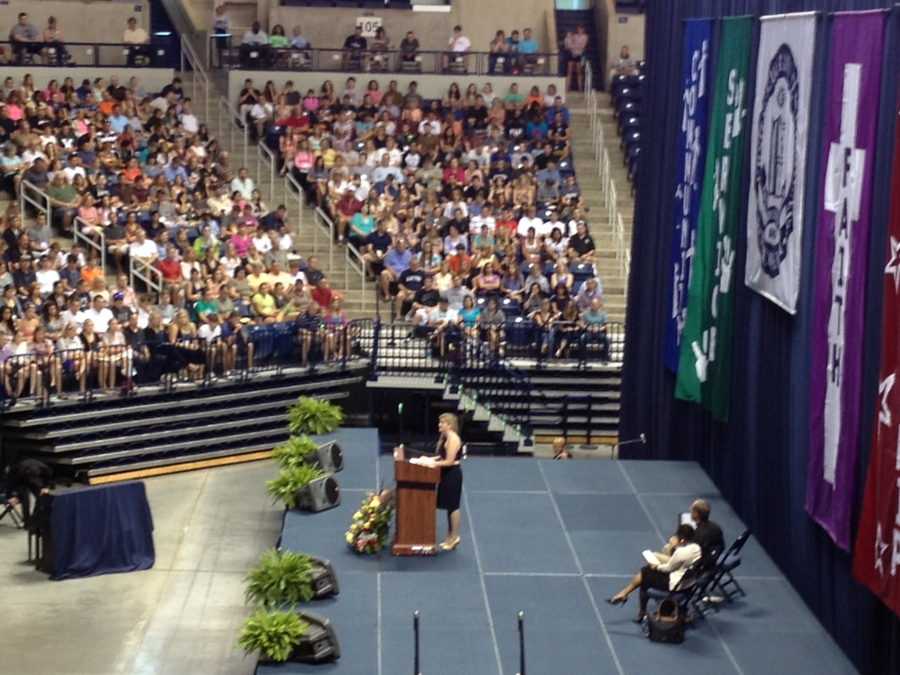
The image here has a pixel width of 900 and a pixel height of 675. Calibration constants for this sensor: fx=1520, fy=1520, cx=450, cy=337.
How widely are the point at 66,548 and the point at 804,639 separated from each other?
690 cm

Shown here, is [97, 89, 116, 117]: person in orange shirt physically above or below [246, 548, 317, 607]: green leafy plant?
above

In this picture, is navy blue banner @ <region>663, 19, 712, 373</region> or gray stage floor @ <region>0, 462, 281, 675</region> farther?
navy blue banner @ <region>663, 19, 712, 373</region>

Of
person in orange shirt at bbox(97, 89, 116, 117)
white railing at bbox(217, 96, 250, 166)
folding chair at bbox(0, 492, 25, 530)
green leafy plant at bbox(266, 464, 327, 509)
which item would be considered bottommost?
folding chair at bbox(0, 492, 25, 530)

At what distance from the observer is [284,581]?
37.7 feet

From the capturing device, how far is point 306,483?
14.0m

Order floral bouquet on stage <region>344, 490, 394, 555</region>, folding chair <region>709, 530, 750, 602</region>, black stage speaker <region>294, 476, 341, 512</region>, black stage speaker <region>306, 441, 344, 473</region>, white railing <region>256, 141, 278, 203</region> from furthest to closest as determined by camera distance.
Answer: white railing <region>256, 141, 278, 203</region> → black stage speaker <region>306, 441, 344, 473</region> → black stage speaker <region>294, 476, 341, 512</region> → floral bouquet on stage <region>344, 490, 394, 555</region> → folding chair <region>709, 530, 750, 602</region>

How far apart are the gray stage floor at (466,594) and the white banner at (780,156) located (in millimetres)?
2436

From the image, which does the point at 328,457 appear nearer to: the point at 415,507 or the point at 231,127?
the point at 415,507

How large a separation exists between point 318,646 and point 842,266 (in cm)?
449

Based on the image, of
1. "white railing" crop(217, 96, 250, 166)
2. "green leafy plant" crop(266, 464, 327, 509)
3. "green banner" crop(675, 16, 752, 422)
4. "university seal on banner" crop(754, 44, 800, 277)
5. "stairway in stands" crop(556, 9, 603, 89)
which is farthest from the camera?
"stairway in stands" crop(556, 9, 603, 89)

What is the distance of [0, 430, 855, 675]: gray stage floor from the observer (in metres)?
10.8

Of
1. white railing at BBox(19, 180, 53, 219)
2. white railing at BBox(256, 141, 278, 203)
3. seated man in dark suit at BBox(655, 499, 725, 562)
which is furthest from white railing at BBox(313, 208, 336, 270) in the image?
seated man in dark suit at BBox(655, 499, 725, 562)

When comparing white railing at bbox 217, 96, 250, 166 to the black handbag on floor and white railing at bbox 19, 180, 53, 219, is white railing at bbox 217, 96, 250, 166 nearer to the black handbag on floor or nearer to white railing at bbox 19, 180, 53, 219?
white railing at bbox 19, 180, 53, 219

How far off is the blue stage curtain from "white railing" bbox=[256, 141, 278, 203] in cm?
669
